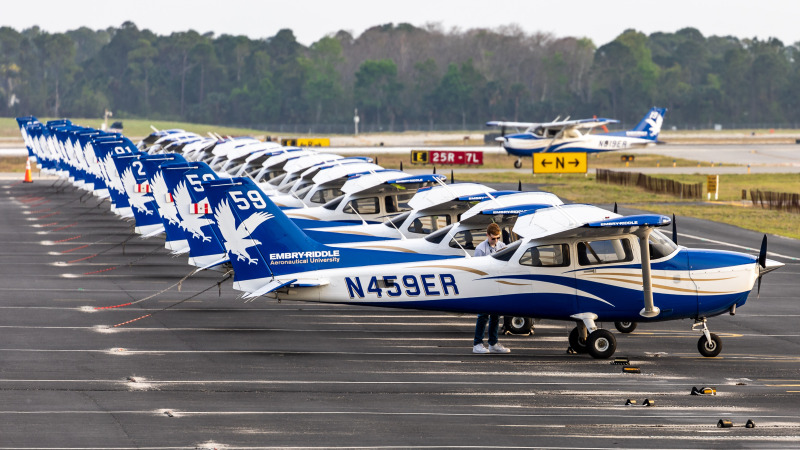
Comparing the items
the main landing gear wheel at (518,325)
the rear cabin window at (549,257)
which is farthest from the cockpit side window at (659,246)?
the main landing gear wheel at (518,325)

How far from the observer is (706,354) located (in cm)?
1808

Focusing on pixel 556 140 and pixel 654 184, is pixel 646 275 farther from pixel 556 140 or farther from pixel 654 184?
pixel 556 140

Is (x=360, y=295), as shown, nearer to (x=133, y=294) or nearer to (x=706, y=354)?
(x=706, y=354)

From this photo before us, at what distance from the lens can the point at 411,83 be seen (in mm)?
180125

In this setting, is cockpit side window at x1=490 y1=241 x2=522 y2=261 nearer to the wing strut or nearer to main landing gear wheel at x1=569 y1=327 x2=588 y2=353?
main landing gear wheel at x1=569 y1=327 x2=588 y2=353

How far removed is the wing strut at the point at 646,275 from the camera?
1762 centimetres

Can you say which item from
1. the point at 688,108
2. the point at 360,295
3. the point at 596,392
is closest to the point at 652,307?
the point at 596,392

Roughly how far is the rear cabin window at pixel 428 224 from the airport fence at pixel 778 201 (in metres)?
27.9

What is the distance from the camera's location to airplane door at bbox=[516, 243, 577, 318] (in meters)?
18.0

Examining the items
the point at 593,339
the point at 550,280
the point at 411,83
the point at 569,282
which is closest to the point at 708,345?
the point at 593,339

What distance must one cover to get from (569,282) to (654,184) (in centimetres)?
4226

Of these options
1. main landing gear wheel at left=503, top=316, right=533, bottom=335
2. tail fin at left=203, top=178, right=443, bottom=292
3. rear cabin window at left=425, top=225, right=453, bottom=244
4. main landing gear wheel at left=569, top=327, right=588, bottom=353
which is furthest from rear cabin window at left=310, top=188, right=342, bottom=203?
main landing gear wheel at left=569, top=327, right=588, bottom=353

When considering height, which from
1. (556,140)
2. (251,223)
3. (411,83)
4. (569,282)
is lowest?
(556,140)

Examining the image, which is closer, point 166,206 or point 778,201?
point 166,206
